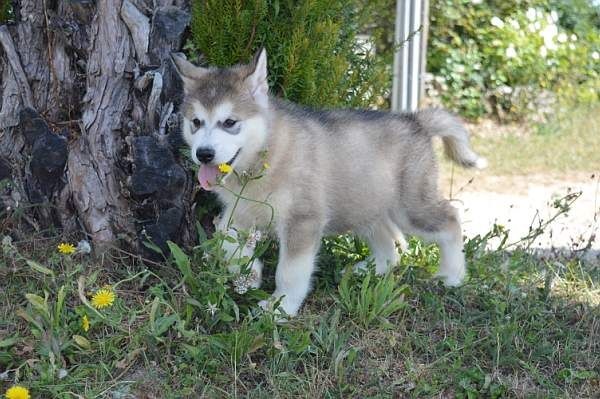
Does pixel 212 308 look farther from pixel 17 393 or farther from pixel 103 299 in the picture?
pixel 17 393

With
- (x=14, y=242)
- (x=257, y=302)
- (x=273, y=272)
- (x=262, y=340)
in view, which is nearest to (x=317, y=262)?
(x=273, y=272)

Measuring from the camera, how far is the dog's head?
474 centimetres

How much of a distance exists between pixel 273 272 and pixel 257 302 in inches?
21.6

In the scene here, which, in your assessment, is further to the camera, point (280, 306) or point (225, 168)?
point (280, 306)

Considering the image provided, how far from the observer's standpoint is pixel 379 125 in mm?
5473

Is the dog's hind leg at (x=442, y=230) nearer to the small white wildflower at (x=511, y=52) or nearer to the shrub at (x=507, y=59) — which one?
the shrub at (x=507, y=59)

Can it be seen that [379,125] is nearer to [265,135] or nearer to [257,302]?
[265,135]

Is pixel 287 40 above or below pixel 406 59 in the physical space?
above

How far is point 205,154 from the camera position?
457 cm

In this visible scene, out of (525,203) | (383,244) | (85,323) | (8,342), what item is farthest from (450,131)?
(525,203)

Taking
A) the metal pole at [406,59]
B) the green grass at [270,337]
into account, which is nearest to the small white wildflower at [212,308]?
the green grass at [270,337]

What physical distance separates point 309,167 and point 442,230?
1047 mm

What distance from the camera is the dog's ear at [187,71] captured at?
16.1 feet

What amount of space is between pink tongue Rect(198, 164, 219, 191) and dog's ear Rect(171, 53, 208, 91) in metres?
0.49
